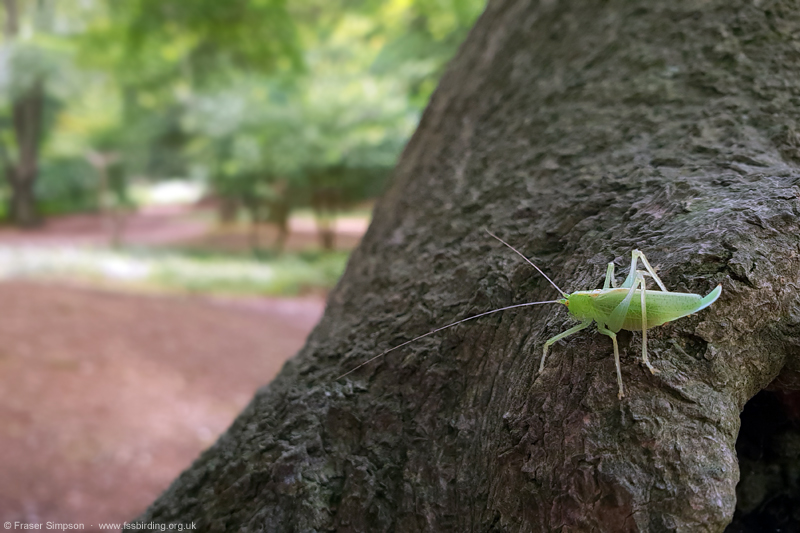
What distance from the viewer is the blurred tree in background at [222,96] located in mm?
7004

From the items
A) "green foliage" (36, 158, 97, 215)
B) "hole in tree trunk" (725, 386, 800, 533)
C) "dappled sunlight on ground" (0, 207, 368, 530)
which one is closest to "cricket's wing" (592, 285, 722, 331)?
"hole in tree trunk" (725, 386, 800, 533)

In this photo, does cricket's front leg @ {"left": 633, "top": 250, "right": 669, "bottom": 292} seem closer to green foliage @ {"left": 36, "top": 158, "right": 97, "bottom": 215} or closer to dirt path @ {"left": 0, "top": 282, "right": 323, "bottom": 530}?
dirt path @ {"left": 0, "top": 282, "right": 323, "bottom": 530}

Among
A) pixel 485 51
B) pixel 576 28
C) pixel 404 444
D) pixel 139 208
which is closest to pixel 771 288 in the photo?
pixel 404 444

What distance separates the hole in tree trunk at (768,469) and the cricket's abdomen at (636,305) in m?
0.61

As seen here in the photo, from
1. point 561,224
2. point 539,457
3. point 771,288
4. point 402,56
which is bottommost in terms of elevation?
point 539,457

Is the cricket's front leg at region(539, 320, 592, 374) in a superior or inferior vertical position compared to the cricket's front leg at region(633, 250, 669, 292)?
inferior

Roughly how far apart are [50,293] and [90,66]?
296 inches

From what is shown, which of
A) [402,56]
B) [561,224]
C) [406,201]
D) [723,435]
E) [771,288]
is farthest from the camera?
[402,56]

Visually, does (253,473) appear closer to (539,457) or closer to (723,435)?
(539,457)

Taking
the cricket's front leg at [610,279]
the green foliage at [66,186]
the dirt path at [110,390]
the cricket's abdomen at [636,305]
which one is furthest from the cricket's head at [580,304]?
the green foliage at [66,186]

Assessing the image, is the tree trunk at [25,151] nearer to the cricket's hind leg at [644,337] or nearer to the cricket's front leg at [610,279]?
the cricket's front leg at [610,279]

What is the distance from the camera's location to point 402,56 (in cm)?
888

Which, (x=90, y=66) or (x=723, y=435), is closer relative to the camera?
(x=723, y=435)

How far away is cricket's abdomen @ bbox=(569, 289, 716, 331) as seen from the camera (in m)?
1.13
